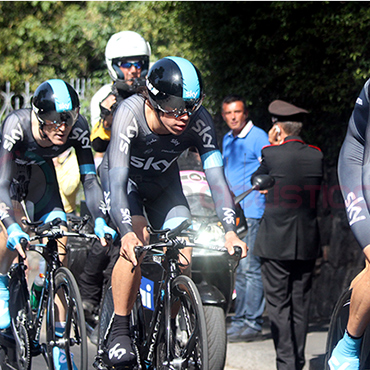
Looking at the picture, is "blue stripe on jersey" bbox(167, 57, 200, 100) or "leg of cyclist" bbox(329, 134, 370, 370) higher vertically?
"blue stripe on jersey" bbox(167, 57, 200, 100)

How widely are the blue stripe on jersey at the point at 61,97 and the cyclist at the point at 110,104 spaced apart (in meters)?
0.89

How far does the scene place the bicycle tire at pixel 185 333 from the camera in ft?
11.3

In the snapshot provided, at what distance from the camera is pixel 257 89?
7.81m

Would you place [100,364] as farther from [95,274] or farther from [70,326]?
[95,274]

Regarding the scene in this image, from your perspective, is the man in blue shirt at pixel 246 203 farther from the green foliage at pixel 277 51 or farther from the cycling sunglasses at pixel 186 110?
the cycling sunglasses at pixel 186 110

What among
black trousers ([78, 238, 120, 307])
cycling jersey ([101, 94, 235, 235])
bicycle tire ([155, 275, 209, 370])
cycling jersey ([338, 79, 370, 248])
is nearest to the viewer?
cycling jersey ([338, 79, 370, 248])

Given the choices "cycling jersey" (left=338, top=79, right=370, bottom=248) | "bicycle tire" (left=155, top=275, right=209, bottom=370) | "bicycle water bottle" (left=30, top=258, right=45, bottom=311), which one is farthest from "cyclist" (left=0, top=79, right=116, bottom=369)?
"cycling jersey" (left=338, top=79, right=370, bottom=248)

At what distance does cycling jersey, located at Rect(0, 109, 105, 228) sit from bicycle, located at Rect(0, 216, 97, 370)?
0.79 feet

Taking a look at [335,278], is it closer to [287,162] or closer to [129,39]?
[287,162]

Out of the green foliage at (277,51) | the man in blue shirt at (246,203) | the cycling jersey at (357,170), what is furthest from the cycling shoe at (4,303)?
the green foliage at (277,51)

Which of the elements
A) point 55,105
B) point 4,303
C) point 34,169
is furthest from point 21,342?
point 55,105

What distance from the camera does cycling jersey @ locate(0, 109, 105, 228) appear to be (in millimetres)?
4629

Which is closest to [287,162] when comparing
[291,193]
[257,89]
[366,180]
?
[291,193]

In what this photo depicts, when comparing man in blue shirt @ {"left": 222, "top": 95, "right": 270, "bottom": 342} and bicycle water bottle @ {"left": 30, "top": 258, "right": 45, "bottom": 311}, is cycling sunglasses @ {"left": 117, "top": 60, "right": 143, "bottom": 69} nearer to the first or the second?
man in blue shirt @ {"left": 222, "top": 95, "right": 270, "bottom": 342}
